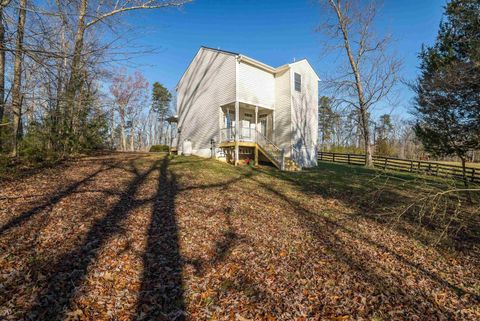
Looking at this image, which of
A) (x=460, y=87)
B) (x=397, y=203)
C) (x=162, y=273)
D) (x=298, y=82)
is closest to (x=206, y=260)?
(x=162, y=273)

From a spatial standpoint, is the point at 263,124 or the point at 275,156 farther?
the point at 263,124

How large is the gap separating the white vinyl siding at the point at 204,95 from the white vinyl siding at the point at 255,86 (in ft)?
1.79

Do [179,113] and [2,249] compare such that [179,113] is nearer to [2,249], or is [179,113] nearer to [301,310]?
[2,249]

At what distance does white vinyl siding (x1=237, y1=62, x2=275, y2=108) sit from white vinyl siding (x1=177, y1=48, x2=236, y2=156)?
545 mm

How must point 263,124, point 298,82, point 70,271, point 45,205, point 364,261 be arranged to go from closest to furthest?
point 70,271 < point 364,261 < point 45,205 < point 298,82 < point 263,124

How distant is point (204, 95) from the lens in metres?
15.8

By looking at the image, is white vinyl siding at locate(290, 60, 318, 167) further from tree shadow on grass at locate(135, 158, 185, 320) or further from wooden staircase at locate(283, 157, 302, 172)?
tree shadow on grass at locate(135, 158, 185, 320)

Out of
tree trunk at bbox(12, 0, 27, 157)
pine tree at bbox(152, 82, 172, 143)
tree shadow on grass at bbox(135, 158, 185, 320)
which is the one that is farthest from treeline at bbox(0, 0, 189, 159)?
pine tree at bbox(152, 82, 172, 143)

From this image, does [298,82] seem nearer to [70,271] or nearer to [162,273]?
[162,273]

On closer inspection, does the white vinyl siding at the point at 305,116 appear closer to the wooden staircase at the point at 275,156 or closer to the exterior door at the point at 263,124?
the wooden staircase at the point at 275,156

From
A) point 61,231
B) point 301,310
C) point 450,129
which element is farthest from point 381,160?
point 61,231

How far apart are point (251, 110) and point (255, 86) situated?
187cm

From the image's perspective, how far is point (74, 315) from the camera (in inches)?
101

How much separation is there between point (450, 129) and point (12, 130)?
14639mm
